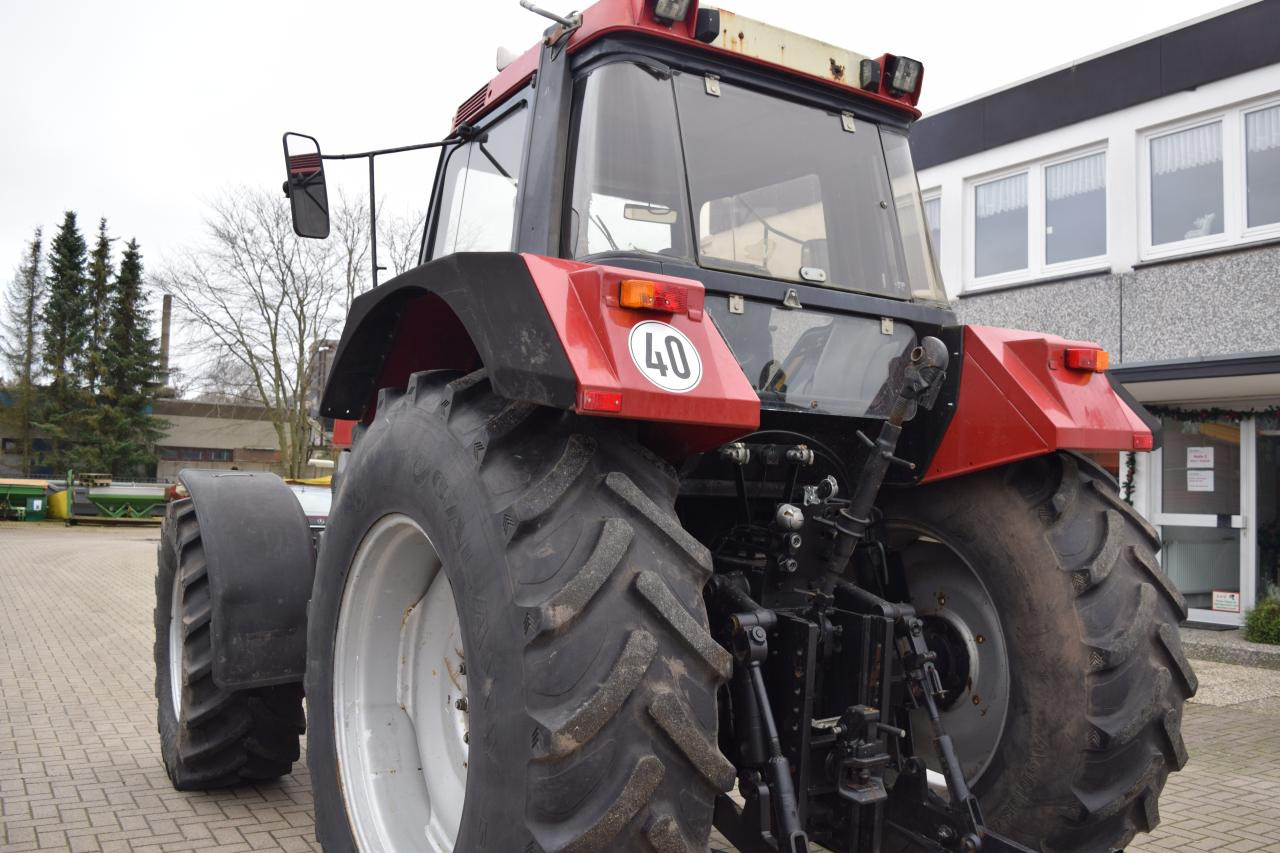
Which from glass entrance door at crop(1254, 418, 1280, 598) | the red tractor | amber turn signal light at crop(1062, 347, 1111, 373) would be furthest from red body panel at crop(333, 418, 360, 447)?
glass entrance door at crop(1254, 418, 1280, 598)

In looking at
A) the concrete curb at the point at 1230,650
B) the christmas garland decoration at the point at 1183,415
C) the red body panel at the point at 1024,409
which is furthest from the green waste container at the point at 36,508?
the red body panel at the point at 1024,409

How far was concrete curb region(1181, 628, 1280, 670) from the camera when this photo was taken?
862 cm

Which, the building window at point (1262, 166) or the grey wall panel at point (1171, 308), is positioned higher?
the building window at point (1262, 166)

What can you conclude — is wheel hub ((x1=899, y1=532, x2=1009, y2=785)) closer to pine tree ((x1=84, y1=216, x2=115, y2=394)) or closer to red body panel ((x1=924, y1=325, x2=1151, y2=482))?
red body panel ((x1=924, y1=325, x2=1151, y2=482))

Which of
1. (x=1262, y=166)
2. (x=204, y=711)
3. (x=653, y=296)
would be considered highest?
(x=1262, y=166)

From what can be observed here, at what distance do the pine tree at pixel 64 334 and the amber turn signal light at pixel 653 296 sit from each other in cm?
4218

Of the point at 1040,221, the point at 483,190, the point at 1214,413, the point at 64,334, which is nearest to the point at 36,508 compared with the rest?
the point at 64,334

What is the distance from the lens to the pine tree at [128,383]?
3906 cm

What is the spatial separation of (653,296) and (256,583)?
2527mm

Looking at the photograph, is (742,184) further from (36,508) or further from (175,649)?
(36,508)

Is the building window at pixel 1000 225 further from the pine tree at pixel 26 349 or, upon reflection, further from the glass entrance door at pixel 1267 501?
the pine tree at pixel 26 349

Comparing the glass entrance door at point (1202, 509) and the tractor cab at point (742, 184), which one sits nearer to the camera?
the tractor cab at point (742, 184)

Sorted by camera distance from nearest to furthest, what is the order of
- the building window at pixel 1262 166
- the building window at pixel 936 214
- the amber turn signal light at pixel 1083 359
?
the amber turn signal light at pixel 1083 359
the building window at pixel 1262 166
the building window at pixel 936 214

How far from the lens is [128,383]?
131 feet
